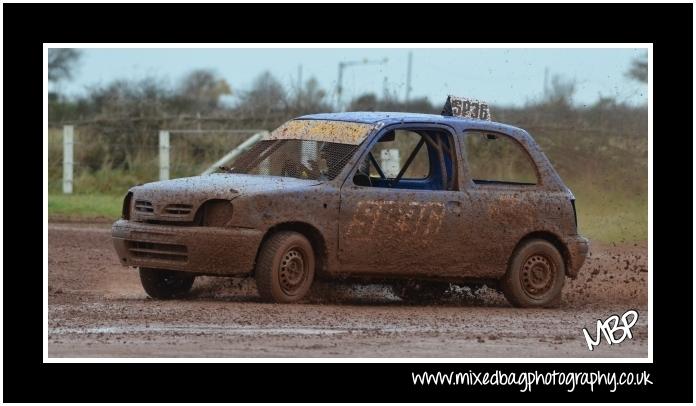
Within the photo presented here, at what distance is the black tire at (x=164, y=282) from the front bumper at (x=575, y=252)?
3.35 metres

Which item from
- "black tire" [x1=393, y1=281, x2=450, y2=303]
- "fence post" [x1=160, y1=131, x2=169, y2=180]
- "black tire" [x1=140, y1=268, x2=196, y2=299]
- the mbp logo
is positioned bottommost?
the mbp logo

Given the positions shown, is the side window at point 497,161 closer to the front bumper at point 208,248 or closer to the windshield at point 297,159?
the windshield at point 297,159

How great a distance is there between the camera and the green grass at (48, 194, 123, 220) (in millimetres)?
23609

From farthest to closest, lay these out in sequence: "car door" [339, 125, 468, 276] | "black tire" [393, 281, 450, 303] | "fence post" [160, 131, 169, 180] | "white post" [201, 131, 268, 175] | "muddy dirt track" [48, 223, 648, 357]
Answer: "fence post" [160, 131, 169, 180] → "white post" [201, 131, 268, 175] → "black tire" [393, 281, 450, 303] → "car door" [339, 125, 468, 276] → "muddy dirt track" [48, 223, 648, 357]

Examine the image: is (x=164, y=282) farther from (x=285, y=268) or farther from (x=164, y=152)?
(x=164, y=152)

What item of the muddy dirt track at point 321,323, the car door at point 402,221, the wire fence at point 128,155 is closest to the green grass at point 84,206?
the wire fence at point 128,155

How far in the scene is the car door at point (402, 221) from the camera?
469 inches

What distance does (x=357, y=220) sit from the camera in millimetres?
11914

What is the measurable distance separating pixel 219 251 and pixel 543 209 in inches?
123

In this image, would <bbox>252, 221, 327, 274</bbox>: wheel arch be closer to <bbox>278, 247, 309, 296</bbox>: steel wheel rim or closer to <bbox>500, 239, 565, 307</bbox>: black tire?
<bbox>278, 247, 309, 296</bbox>: steel wheel rim

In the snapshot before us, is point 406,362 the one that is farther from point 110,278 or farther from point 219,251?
point 110,278

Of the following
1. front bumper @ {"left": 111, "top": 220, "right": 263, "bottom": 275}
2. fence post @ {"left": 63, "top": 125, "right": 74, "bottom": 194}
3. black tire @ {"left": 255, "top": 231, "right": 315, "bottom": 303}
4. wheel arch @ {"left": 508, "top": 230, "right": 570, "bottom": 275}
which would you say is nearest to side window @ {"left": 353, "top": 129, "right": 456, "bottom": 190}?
wheel arch @ {"left": 508, "top": 230, "right": 570, "bottom": 275}

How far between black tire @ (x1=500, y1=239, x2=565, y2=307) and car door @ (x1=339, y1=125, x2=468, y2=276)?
0.63 m

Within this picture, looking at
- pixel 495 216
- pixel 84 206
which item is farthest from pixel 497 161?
pixel 495 216
